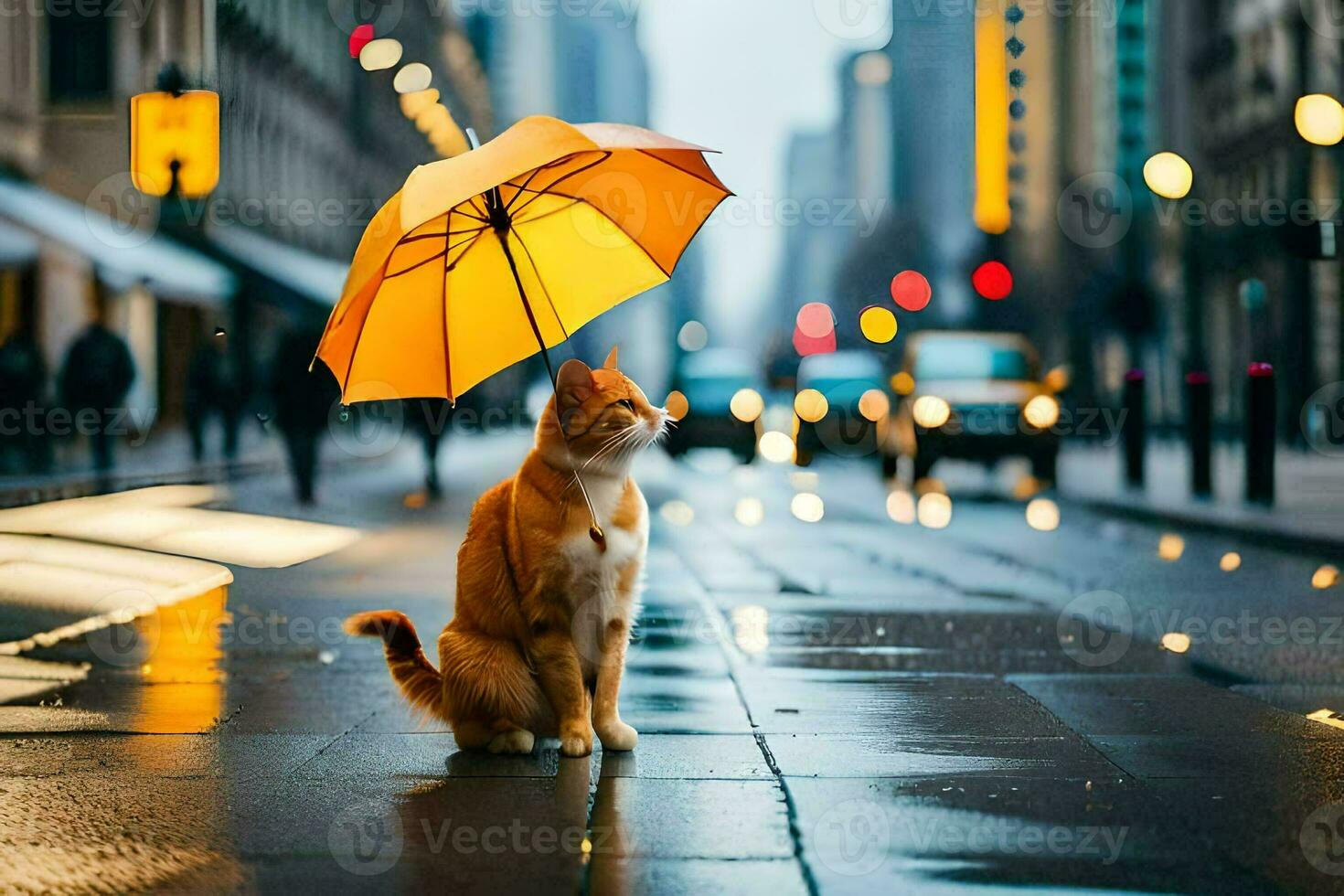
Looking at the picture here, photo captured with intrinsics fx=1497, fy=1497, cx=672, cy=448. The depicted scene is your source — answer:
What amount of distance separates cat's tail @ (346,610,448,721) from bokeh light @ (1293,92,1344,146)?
392 inches

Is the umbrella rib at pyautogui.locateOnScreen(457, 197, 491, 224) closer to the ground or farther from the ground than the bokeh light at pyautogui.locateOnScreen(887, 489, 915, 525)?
farther from the ground

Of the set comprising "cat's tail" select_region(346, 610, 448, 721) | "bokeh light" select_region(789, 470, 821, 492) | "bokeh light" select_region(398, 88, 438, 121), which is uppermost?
"bokeh light" select_region(398, 88, 438, 121)

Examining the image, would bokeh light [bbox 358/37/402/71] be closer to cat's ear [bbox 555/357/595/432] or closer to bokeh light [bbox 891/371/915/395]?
bokeh light [bbox 891/371/915/395]

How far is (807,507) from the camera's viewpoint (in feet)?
57.9

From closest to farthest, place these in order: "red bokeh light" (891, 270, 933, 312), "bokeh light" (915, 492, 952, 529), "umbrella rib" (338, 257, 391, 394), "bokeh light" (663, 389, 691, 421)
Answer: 1. "umbrella rib" (338, 257, 391, 394)
2. "bokeh light" (915, 492, 952, 529)
3. "bokeh light" (663, 389, 691, 421)
4. "red bokeh light" (891, 270, 933, 312)

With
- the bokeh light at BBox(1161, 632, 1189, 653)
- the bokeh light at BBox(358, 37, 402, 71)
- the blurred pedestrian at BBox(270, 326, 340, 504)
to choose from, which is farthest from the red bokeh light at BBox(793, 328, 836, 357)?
the bokeh light at BBox(1161, 632, 1189, 653)

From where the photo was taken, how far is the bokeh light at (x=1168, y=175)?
14250mm

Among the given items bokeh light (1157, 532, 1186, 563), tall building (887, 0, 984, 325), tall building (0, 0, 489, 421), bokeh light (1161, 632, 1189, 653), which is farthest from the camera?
tall building (887, 0, 984, 325)

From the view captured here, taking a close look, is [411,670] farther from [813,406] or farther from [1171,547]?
[813,406]

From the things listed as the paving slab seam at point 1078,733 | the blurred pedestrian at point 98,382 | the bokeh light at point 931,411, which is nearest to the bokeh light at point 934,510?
the bokeh light at point 931,411

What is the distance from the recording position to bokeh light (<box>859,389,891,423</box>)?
3012 centimetres

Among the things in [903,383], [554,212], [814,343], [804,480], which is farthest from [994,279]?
[814,343]

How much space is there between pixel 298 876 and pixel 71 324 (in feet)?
50.6

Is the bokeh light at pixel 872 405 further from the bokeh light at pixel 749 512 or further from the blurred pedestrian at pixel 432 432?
the blurred pedestrian at pixel 432 432
